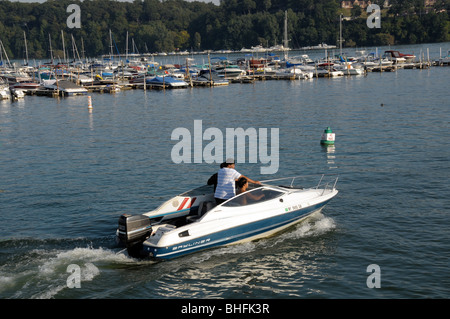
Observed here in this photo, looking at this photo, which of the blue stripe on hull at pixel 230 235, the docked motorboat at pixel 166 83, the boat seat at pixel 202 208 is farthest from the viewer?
the docked motorboat at pixel 166 83

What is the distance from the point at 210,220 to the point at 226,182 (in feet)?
4.45

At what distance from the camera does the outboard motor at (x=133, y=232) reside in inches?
568

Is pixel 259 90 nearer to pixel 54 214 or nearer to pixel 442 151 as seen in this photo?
pixel 442 151

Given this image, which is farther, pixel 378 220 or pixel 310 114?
pixel 310 114

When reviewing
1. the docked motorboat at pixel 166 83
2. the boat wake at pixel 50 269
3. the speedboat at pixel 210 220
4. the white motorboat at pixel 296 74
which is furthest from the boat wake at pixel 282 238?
the white motorboat at pixel 296 74

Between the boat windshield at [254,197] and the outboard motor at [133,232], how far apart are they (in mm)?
2444

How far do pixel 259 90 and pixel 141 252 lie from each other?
59.4 m

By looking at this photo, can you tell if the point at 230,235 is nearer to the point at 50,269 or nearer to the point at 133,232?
the point at 133,232

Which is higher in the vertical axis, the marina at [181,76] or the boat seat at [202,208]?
the marina at [181,76]

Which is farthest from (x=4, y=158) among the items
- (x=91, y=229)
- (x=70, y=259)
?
(x=70, y=259)

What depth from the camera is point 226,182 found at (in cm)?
1573

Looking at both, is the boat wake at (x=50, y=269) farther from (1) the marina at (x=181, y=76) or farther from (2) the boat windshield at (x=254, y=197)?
(1) the marina at (x=181, y=76)
